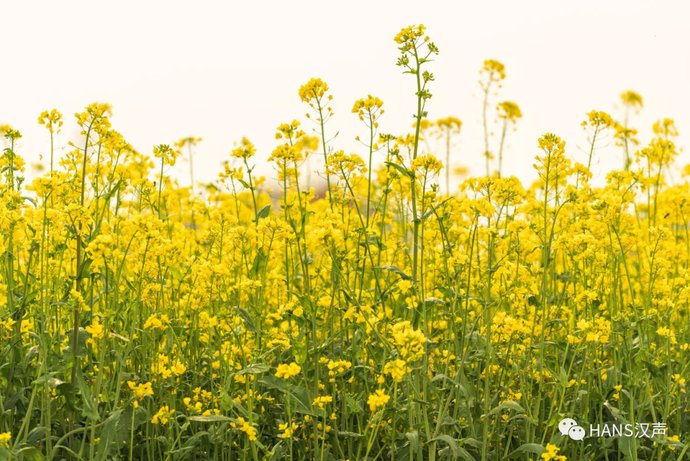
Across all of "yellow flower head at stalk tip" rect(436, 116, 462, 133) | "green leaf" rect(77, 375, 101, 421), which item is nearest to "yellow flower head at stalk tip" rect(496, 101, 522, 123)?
"yellow flower head at stalk tip" rect(436, 116, 462, 133)

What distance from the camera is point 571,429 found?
3480mm

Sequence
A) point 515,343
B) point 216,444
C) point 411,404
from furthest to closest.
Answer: point 515,343, point 216,444, point 411,404

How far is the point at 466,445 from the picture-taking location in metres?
3.39

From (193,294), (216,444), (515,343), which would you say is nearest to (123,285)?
(193,294)

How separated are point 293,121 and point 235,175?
49 cm

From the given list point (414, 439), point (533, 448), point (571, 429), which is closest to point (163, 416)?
point (414, 439)

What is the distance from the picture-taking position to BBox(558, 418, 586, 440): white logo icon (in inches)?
136

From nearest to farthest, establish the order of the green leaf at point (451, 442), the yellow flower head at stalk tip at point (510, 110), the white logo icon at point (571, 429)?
the green leaf at point (451, 442) → the white logo icon at point (571, 429) → the yellow flower head at stalk tip at point (510, 110)

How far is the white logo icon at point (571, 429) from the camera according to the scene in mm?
3449

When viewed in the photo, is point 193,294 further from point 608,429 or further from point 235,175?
point 608,429

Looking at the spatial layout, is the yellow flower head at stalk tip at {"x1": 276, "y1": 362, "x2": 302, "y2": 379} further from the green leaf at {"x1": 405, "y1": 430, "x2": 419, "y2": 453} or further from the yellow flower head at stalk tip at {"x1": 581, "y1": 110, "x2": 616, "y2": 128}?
the yellow flower head at stalk tip at {"x1": 581, "y1": 110, "x2": 616, "y2": 128}

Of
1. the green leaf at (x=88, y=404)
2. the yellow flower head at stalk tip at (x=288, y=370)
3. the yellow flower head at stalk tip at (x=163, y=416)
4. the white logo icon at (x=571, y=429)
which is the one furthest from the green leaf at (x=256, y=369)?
the white logo icon at (x=571, y=429)

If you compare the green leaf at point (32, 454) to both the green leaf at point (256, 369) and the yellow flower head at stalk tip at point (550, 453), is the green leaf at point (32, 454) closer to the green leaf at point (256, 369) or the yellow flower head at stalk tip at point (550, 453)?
the green leaf at point (256, 369)

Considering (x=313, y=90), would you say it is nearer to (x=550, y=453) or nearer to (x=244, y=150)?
Result: (x=244, y=150)
